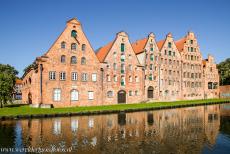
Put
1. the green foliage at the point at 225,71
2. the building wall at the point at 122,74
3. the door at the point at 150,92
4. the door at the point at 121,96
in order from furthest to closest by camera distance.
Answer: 1. the green foliage at the point at 225,71
2. the door at the point at 150,92
3. the door at the point at 121,96
4. the building wall at the point at 122,74

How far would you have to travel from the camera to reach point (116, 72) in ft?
181

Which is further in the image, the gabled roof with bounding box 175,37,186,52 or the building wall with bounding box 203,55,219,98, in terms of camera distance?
the building wall with bounding box 203,55,219,98

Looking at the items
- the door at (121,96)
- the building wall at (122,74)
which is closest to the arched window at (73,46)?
the building wall at (122,74)

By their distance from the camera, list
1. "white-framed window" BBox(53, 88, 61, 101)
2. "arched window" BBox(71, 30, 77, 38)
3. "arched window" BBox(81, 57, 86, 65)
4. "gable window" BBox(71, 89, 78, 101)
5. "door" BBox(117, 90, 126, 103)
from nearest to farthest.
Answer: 1. "white-framed window" BBox(53, 88, 61, 101)
2. "gable window" BBox(71, 89, 78, 101)
3. "arched window" BBox(71, 30, 77, 38)
4. "arched window" BBox(81, 57, 86, 65)
5. "door" BBox(117, 90, 126, 103)

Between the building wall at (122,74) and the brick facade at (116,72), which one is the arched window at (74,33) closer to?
the brick facade at (116,72)

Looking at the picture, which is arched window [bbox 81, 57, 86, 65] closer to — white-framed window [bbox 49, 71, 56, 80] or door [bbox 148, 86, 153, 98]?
white-framed window [bbox 49, 71, 56, 80]

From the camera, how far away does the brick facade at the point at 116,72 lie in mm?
46500

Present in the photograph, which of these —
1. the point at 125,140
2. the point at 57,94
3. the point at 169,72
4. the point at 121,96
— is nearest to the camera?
the point at 125,140

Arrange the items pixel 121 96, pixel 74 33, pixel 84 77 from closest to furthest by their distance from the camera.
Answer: pixel 74 33, pixel 84 77, pixel 121 96

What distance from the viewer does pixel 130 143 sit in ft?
53.9

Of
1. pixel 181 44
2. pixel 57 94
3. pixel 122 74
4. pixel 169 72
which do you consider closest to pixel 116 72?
pixel 122 74

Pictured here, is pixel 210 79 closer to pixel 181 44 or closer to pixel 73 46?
pixel 181 44

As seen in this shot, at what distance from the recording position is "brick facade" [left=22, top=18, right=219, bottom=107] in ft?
153

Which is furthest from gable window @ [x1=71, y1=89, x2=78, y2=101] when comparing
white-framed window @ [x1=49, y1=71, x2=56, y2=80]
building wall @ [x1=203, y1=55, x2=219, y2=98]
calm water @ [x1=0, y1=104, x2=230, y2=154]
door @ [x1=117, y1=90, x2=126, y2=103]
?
building wall @ [x1=203, y1=55, x2=219, y2=98]
